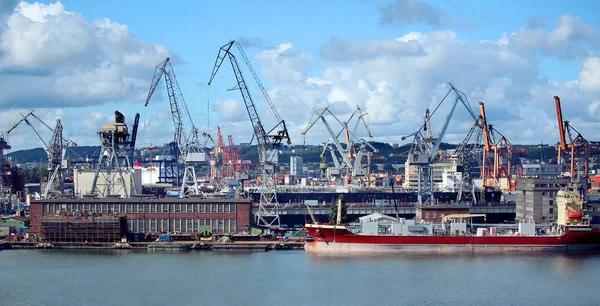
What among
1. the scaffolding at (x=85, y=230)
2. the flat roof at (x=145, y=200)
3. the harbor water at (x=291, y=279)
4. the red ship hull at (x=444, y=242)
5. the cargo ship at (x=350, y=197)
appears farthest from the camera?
the cargo ship at (x=350, y=197)

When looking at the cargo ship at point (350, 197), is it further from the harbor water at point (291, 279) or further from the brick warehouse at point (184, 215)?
the harbor water at point (291, 279)

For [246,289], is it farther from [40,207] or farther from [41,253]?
[40,207]

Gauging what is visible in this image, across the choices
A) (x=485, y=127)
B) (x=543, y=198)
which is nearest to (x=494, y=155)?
(x=485, y=127)

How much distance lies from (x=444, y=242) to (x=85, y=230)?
24.0 m

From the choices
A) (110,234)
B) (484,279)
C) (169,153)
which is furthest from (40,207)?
(169,153)

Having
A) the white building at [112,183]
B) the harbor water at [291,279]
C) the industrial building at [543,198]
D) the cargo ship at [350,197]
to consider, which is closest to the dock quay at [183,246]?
the harbor water at [291,279]

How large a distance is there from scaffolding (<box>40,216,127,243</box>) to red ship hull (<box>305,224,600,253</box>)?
13.3 metres

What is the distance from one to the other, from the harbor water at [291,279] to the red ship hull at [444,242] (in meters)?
1.72

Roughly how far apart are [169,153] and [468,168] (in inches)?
2016

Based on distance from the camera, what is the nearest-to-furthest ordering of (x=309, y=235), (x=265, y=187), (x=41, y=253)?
(x=41, y=253) < (x=309, y=235) < (x=265, y=187)

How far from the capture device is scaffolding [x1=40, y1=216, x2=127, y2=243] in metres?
56.3

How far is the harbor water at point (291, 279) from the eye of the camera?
3816 cm

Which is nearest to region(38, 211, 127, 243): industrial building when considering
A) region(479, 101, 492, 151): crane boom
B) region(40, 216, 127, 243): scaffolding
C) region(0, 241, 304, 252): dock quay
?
region(40, 216, 127, 243): scaffolding

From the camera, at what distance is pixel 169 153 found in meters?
119
